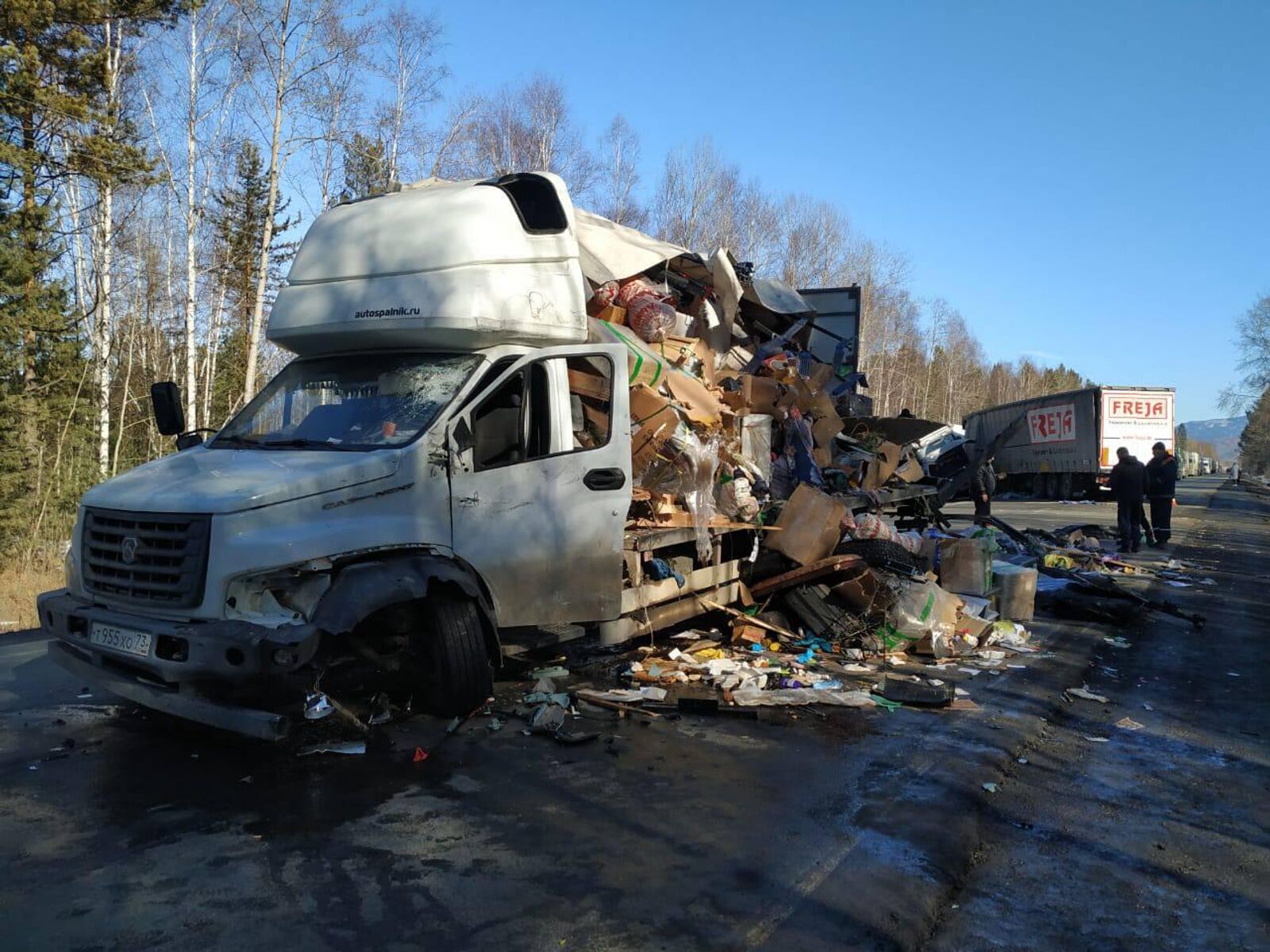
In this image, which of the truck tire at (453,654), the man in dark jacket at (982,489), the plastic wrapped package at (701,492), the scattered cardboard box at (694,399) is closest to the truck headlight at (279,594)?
the truck tire at (453,654)

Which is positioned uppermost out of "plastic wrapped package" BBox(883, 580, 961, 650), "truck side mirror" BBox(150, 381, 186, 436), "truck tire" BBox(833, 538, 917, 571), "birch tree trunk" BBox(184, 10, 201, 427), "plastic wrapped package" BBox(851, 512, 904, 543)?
"birch tree trunk" BBox(184, 10, 201, 427)

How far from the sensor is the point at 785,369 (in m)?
9.03

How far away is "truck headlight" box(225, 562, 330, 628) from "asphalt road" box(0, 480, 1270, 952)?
85cm

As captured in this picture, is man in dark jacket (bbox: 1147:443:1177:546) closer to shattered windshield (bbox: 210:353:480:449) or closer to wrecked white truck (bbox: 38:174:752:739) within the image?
wrecked white truck (bbox: 38:174:752:739)

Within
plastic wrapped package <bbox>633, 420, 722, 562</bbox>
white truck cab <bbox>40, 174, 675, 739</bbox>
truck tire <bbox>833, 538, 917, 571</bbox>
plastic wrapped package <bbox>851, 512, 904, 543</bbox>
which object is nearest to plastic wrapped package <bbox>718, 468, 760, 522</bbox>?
plastic wrapped package <bbox>633, 420, 722, 562</bbox>

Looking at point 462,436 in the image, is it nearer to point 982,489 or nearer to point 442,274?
point 442,274

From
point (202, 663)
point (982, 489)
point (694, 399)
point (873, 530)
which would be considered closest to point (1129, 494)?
point (982, 489)

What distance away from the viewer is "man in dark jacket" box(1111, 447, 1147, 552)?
1516 centimetres

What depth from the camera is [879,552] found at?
25.6 feet

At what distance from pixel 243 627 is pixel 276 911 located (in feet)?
4.73

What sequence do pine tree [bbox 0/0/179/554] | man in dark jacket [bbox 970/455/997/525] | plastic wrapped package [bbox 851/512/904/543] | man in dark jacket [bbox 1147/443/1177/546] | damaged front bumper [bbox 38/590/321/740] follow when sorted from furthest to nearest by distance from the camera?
1. man in dark jacket [bbox 1147/443/1177/546]
2. man in dark jacket [bbox 970/455/997/525]
3. pine tree [bbox 0/0/179/554]
4. plastic wrapped package [bbox 851/512/904/543]
5. damaged front bumper [bbox 38/590/321/740]

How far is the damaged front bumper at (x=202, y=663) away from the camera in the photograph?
159 inches

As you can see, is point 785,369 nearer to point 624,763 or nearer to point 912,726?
point 912,726

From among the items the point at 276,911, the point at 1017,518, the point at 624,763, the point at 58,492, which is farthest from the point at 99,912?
the point at 1017,518
